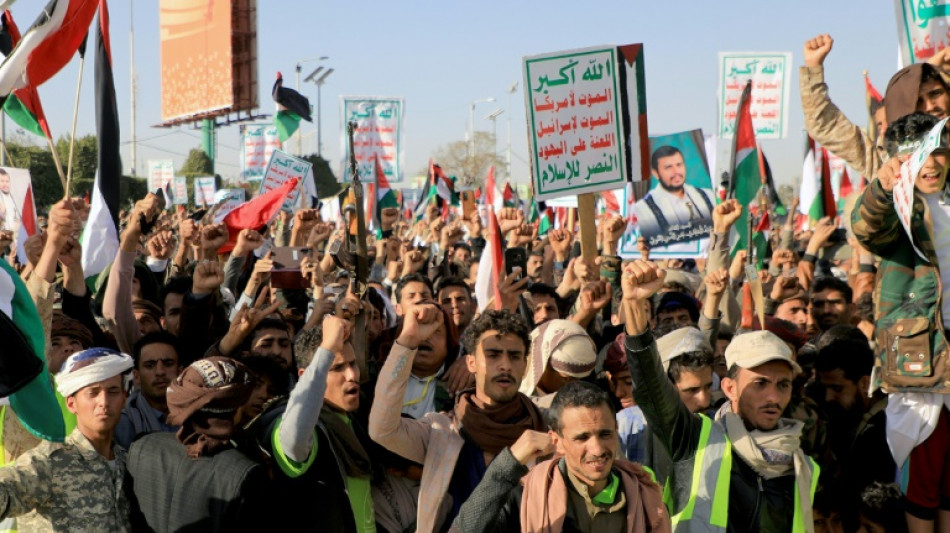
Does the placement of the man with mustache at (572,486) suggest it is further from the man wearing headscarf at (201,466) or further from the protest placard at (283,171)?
the protest placard at (283,171)

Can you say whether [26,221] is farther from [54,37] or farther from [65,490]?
[65,490]

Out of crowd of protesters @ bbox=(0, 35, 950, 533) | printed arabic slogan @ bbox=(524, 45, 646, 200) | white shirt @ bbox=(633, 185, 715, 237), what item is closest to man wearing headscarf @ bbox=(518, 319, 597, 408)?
crowd of protesters @ bbox=(0, 35, 950, 533)

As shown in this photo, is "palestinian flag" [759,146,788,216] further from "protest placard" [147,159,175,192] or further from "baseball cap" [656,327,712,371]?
"protest placard" [147,159,175,192]

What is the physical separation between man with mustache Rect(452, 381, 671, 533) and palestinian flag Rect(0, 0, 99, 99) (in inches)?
123

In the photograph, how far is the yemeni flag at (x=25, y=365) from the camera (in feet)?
10.8

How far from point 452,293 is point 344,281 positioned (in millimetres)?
654

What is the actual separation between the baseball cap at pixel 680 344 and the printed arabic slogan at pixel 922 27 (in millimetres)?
2754

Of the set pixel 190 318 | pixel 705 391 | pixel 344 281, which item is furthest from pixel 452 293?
pixel 705 391

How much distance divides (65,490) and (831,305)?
4961 mm

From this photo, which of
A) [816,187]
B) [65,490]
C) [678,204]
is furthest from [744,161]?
[65,490]

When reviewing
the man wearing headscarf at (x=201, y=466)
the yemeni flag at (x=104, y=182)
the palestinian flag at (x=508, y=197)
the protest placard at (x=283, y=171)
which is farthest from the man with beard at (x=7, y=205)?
the palestinian flag at (x=508, y=197)

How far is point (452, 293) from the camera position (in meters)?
6.91

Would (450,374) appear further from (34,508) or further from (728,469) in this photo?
(34,508)

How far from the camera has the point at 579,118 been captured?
22.2 ft
